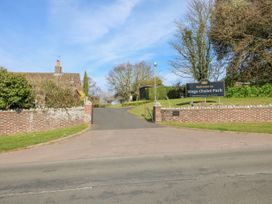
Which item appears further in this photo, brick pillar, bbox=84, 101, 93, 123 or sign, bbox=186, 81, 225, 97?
sign, bbox=186, 81, 225, 97

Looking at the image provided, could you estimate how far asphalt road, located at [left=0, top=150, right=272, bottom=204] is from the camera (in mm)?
4977

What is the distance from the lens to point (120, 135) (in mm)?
14094

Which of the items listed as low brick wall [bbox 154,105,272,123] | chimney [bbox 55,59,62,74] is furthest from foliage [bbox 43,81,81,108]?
chimney [bbox 55,59,62,74]

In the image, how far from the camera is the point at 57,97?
18.9 meters

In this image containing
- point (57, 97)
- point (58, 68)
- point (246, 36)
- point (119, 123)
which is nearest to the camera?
point (57, 97)

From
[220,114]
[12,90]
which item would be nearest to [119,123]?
[220,114]

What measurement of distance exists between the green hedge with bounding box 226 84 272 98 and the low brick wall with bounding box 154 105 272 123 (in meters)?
10.1

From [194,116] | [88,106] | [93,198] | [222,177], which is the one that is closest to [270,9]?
[194,116]

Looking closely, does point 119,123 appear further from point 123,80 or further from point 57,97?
point 123,80

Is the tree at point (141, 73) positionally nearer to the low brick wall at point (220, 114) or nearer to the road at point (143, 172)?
the low brick wall at point (220, 114)

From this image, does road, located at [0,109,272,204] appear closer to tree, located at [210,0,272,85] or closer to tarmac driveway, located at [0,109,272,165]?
tarmac driveway, located at [0,109,272,165]

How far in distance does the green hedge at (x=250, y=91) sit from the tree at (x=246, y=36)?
2176 millimetres

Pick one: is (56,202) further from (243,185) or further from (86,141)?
(86,141)

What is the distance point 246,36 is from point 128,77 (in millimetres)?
36937
